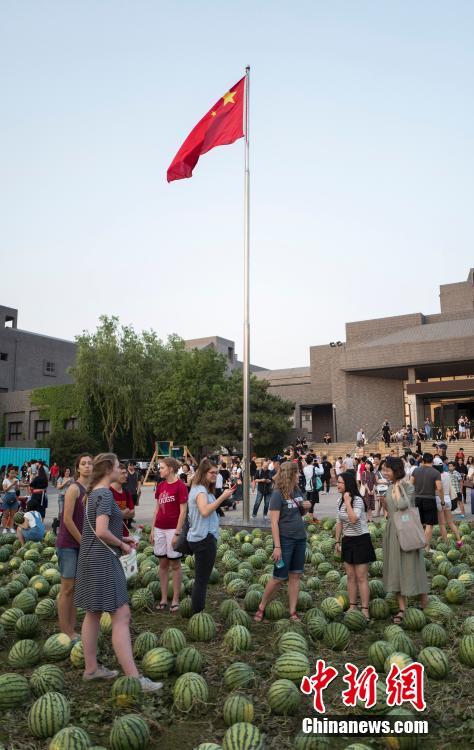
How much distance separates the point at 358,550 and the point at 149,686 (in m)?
3.25

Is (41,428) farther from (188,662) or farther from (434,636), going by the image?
(434,636)

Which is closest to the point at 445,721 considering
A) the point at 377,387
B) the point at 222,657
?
the point at 222,657

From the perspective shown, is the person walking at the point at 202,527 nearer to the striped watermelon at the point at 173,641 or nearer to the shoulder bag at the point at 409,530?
the striped watermelon at the point at 173,641

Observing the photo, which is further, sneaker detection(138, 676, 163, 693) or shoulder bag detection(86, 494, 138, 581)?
shoulder bag detection(86, 494, 138, 581)

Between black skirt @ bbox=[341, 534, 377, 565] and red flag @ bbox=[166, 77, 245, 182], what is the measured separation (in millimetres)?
12769

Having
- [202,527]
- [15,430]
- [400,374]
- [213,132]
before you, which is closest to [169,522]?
[202,527]

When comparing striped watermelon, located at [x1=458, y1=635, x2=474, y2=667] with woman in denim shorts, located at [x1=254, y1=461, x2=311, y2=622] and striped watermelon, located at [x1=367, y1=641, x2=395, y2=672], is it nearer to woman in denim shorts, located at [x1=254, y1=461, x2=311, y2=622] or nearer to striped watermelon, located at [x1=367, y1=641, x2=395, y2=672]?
striped watermelon, located at [x1=367, y1=641, x2=395, y2=672]

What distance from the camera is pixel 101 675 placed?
5.14 meters

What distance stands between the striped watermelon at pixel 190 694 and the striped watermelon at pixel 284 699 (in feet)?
1.77

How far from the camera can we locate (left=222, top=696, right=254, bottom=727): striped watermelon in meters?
4.18

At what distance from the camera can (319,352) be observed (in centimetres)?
6656

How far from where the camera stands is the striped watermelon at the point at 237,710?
4.18 m

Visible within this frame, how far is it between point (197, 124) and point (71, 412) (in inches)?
1617

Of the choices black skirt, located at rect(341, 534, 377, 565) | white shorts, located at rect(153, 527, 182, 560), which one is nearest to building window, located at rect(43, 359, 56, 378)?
white shorts, located at rect(153, 527, 182, 560)
